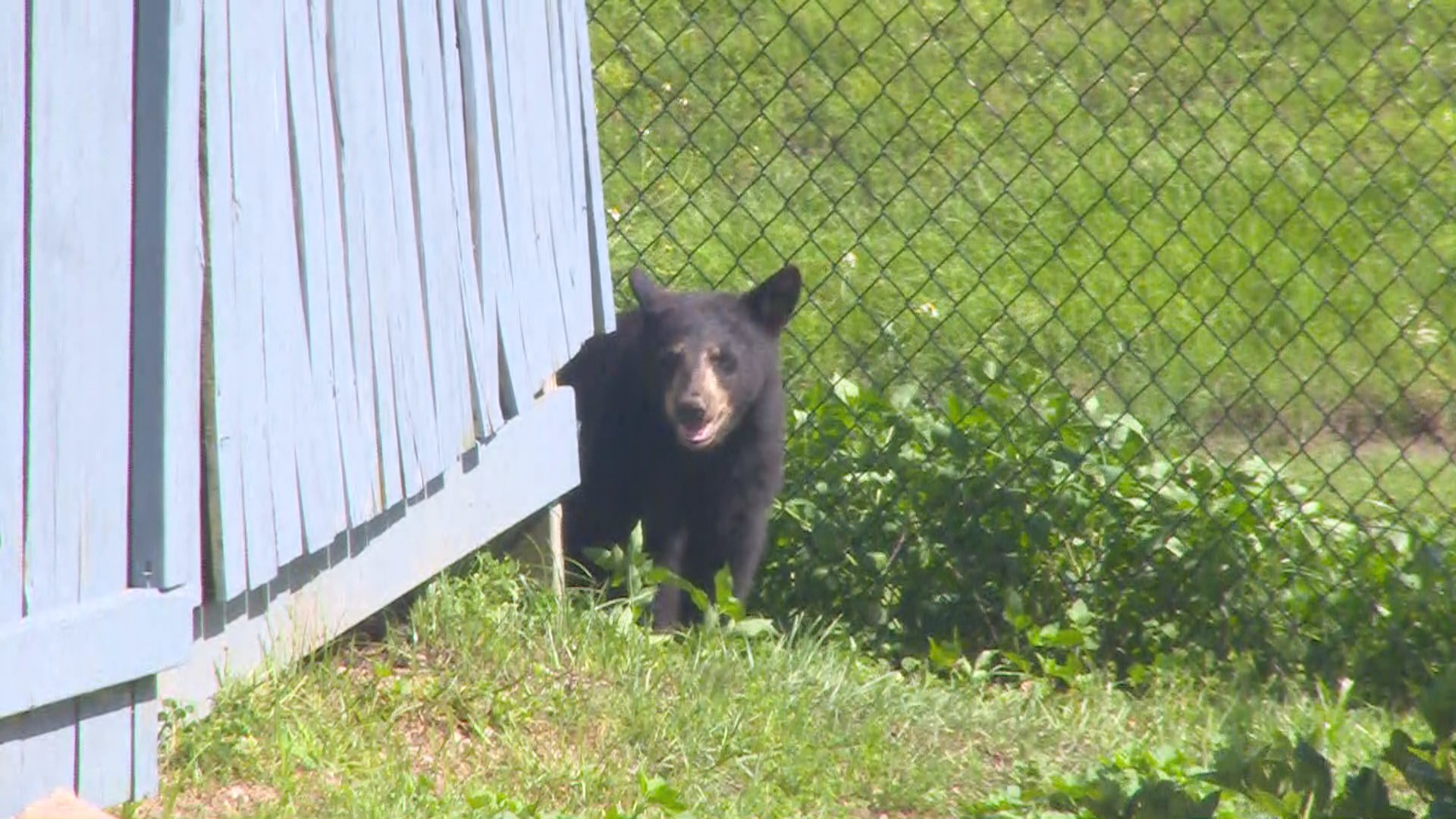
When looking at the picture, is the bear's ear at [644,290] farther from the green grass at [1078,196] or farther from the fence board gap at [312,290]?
the fence board gap at [312,290]

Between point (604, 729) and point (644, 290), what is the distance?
2536 millimetres

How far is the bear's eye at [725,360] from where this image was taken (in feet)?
20.3

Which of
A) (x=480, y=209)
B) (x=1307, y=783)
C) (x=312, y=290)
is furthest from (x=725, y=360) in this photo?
(x=1307, y=783)

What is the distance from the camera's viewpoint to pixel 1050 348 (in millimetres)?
7969

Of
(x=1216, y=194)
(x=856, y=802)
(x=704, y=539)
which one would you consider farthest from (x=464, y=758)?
(x=1216, y=194)

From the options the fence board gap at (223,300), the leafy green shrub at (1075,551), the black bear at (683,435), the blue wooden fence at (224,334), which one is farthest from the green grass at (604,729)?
the black bear at (683,435)

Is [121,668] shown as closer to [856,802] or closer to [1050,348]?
[856,802]

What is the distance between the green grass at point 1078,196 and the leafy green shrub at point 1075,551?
634 mm

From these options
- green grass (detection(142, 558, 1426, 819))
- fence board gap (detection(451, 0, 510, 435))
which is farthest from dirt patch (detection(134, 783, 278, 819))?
fence board gap (detection(451, 0, 510, 435))

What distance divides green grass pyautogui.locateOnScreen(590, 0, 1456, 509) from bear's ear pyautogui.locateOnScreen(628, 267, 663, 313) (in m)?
0.71

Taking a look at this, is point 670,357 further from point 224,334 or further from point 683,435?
point 224,334

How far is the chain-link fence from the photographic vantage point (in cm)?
602

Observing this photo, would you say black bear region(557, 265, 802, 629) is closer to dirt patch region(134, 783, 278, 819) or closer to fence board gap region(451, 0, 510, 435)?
fence board gap region(451, 0, 510, 435)

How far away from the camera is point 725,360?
6.22 metres
